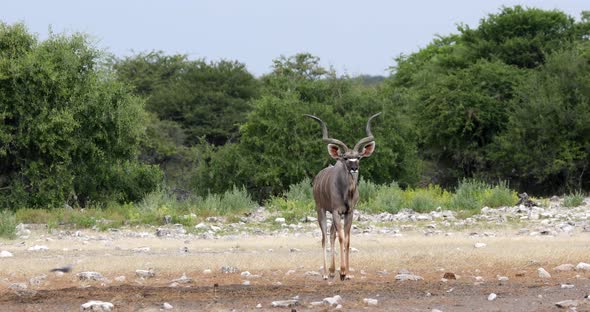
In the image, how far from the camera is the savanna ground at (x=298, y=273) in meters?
12.6

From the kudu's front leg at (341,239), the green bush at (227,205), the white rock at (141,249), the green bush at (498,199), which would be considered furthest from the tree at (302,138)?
the kudu's front leg at (341,239)

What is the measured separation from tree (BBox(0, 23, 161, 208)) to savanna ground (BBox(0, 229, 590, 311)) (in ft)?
31.2

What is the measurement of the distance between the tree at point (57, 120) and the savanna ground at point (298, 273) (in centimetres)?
952

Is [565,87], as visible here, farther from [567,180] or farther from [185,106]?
[185,106]

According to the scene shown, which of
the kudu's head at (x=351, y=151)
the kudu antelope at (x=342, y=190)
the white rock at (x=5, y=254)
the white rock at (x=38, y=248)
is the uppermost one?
the kudu's head at (x=351, y=151)

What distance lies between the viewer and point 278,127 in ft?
131

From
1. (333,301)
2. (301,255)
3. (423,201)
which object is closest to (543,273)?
(333,301)

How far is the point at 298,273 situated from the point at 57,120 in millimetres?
16758

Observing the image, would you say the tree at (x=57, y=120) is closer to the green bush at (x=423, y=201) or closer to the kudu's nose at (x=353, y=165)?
the green bush at (x=423, y=201)

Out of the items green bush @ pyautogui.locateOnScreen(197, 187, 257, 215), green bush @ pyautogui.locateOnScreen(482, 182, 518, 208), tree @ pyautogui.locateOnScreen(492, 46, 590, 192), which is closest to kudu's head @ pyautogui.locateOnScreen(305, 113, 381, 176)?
green bush @ pyautogui.locateOnScreen(197, 187, 257, 215)

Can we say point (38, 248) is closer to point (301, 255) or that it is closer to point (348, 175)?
point (301, 255)

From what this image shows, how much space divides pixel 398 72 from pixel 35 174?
43.8 meters

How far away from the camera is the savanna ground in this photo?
12.6 metres

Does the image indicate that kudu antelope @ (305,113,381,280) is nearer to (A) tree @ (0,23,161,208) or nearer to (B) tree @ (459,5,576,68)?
(A) tree @ (0,23,161,208)
